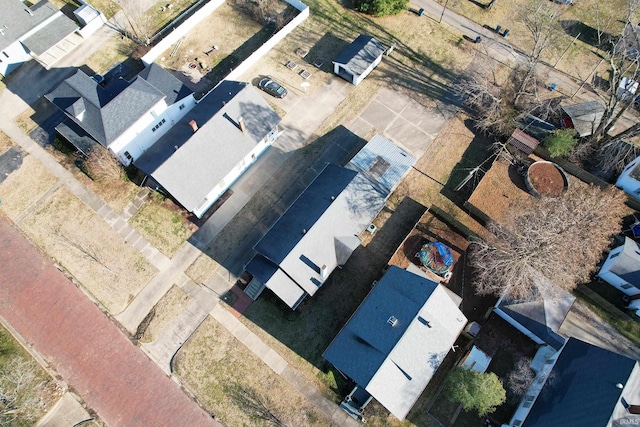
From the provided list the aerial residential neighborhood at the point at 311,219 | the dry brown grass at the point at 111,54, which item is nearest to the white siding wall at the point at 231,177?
the aerial residential neighborhood at the point at 311,219

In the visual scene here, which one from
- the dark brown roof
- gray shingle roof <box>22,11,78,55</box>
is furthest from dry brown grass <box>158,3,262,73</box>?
the dark brown roof

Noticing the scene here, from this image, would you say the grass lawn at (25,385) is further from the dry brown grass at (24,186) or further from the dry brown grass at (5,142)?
the dry brown grass at (5,142)

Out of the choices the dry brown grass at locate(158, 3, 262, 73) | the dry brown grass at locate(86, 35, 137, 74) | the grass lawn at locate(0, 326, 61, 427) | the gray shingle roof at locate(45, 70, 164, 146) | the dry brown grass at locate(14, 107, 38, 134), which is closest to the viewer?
the grass lawn at locate(0, 326, 61, 427)

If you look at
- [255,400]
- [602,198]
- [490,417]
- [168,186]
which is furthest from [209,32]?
[490,417]

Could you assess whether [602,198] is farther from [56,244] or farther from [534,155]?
[56,244]

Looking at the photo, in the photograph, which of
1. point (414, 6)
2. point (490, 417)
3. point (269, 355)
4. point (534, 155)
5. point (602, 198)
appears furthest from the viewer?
point (414, 6)

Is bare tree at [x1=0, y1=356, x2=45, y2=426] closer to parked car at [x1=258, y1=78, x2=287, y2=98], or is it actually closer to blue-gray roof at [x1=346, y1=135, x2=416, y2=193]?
blue-gray roof at [x1=346, y1=135, x2=416, y2=193]

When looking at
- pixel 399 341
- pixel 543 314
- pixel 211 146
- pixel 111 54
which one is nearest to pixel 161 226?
pixel 211 146
